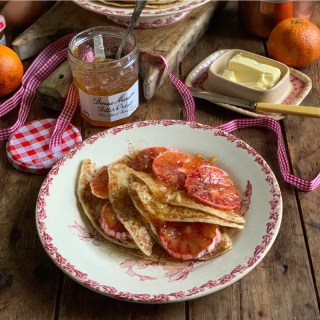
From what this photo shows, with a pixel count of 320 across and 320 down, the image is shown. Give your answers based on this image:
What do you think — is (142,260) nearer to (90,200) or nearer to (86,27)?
(90,200)

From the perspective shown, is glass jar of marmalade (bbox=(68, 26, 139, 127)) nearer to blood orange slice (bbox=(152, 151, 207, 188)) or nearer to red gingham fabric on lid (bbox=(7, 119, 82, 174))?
red gingham fabric on lid (bbox=(7, 119, 82, 174))

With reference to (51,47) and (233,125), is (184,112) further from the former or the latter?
(51,47)

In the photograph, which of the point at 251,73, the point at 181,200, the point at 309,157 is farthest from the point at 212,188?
the point at 251,73

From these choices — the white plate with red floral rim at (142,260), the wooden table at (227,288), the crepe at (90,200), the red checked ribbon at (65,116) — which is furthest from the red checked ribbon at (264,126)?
the crepe at (90,200)

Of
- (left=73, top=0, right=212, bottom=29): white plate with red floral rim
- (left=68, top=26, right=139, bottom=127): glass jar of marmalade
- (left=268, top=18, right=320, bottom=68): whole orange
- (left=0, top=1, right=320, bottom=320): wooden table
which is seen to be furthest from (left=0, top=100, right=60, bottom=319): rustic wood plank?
(left=268, top=18, right=320, bottom=68): whole orange

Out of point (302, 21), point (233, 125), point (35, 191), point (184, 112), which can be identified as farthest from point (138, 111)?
point (302, 21)

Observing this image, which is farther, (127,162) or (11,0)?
(11,0)
